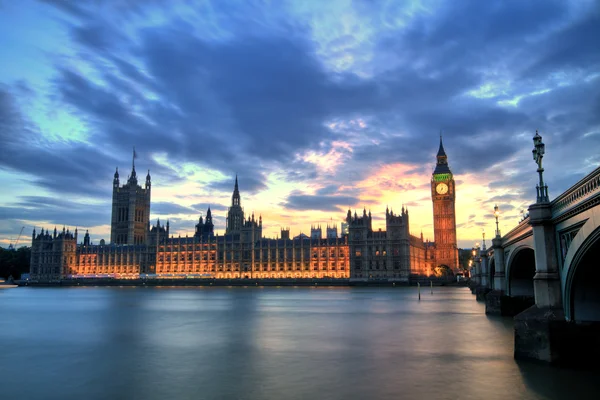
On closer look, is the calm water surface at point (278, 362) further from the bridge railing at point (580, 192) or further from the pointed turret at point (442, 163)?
the pointed turret at point (442, 163)

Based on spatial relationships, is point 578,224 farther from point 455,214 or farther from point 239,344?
point 455,214

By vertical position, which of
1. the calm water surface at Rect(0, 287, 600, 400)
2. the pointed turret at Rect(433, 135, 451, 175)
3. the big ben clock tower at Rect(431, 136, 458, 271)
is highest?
the pointed turret at Rect(433, 135, 451, 175)

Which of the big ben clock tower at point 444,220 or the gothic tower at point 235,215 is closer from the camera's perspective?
the big ben clock tower at point 444,220

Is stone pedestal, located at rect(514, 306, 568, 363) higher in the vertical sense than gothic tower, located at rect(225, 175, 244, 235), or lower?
lower

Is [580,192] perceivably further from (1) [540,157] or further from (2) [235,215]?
(2) [235,215]

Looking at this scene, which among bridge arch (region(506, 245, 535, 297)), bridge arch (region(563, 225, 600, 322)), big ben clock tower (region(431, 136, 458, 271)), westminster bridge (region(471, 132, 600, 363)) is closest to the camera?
westminster bridge (region(471, 132, 600, 363))

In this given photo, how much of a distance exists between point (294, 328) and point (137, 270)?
155637 millimetres

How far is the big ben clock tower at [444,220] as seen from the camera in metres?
167

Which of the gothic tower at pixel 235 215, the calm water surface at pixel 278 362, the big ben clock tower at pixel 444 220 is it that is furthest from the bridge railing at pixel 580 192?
the gothic tower at pixel 235 215

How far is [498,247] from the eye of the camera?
43719 millimetres

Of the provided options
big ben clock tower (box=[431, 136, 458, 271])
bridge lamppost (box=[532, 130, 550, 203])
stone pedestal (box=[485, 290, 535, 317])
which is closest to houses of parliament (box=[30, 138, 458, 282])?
big ben clock tower (box=[431, 136, 458, 271])

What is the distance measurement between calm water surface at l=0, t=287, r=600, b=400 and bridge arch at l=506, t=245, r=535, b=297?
11.9ft

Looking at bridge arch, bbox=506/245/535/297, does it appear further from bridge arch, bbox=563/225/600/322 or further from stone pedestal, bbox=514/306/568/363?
bridge arch, bbox=563/225/600/322

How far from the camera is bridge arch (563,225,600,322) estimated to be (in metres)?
19.7
